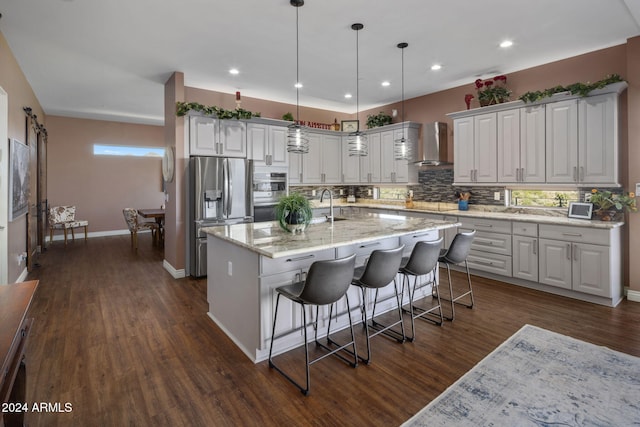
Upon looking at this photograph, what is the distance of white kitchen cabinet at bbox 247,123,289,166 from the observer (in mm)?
5573

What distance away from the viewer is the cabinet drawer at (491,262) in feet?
14.6

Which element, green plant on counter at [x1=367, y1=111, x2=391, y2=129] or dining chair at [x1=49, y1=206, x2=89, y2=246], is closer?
green plant on counter at [x1=367, y1=111, x2=391, y2=129]

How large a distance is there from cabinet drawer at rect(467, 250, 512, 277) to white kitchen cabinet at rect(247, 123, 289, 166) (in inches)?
137

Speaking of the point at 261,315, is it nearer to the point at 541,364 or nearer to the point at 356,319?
the point at 356,319

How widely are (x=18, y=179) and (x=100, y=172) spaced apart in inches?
185

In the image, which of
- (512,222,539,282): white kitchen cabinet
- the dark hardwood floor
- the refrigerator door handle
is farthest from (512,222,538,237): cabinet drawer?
the refrigerator door handle

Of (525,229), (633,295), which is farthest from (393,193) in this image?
(633,295)

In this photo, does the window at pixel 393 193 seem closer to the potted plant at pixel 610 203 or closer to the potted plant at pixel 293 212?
the potted plant at pixel 610 203

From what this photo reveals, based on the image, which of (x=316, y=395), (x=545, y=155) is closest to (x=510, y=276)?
(x=545, y=155)

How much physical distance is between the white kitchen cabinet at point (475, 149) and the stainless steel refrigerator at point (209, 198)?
11.0ft

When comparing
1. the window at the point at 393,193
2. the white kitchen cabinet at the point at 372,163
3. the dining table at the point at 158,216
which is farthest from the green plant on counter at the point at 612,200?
the dining table at the point at 158,216

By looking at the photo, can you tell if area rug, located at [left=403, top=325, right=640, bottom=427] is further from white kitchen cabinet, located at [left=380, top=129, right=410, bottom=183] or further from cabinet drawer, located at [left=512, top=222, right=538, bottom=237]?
white kitchen cabinet, located at [left=380, top=129, right=410, bottom=183]

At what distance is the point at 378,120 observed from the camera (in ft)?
21.5

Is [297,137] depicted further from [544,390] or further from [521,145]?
[521,145]
